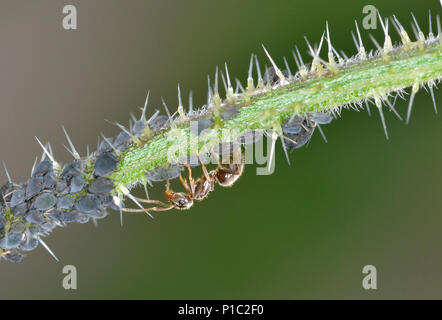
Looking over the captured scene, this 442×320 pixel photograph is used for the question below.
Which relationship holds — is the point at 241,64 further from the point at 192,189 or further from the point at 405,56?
the point at 405,56

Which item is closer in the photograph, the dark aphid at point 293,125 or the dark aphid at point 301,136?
the dark aphid at point 293,125

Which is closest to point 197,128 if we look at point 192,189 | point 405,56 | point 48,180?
point 48,180

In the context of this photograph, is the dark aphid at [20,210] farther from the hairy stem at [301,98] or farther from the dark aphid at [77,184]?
the hairy stem at [301,98]

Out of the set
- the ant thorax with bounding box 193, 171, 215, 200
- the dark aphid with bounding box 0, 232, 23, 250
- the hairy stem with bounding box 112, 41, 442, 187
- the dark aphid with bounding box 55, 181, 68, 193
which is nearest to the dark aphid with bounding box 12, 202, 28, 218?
the dark aphid with bounding box 0, 232, 23, 250

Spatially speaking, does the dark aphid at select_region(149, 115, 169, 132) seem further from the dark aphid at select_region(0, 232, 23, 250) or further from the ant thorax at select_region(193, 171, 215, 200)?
the ant thorax at select_region(193, 171, 215, 200)

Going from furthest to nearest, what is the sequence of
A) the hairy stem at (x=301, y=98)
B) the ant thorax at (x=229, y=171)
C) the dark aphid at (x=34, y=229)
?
the ant thorax at (x=229, y=171) < the dark aphid at (x=34, y=229) < the hairy stem at (x=301, y=98)

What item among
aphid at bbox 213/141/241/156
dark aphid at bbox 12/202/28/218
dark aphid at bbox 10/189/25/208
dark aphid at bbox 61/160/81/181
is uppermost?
aphid at bbox 213/141/241/156

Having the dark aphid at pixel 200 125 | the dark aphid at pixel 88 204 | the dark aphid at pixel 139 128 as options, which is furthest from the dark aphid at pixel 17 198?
the dark aphid at pixel 200 125

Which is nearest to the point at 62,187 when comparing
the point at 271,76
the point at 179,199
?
the point at 271,76
